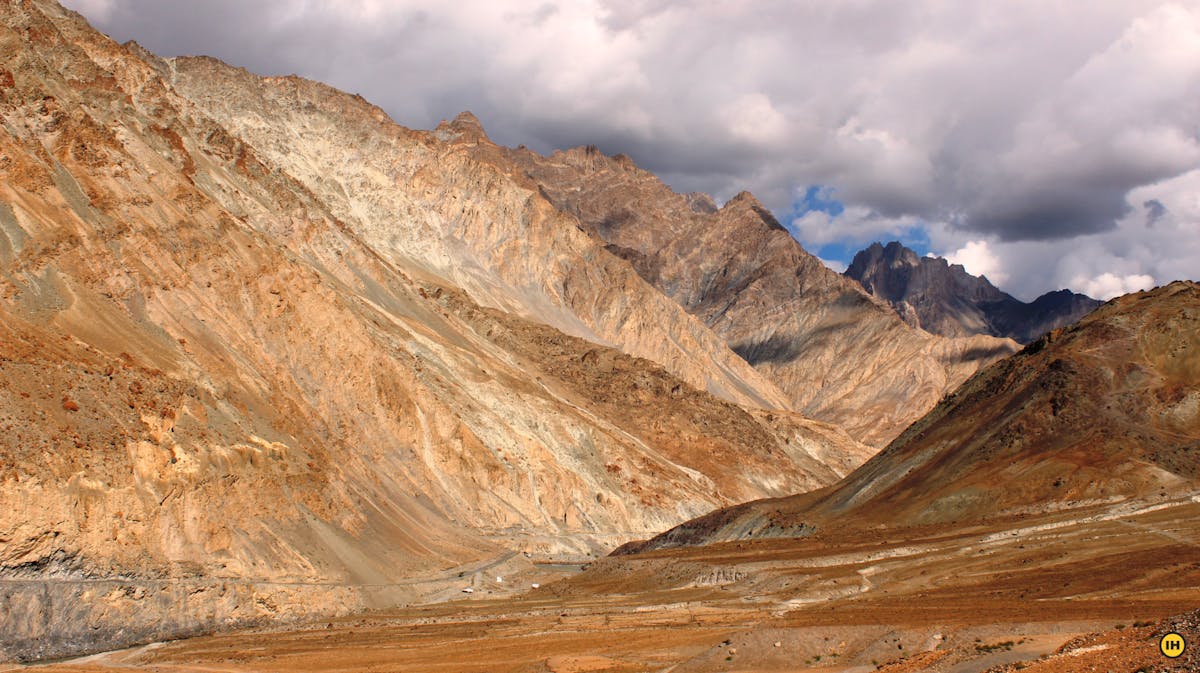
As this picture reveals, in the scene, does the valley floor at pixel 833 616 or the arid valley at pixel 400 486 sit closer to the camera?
the valley floor at pixel 833 616

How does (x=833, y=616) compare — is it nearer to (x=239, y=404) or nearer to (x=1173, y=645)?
(x=1173, y=645)

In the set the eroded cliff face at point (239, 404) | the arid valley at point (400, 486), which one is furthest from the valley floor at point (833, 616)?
the eroded cliff face at point (239, 404)

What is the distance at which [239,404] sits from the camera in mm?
56375

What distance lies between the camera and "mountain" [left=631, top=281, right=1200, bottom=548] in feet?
205

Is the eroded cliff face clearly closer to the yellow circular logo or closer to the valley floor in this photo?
the valley floor

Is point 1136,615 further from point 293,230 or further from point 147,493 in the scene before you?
point 293,230

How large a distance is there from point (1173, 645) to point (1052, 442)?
5029 cm

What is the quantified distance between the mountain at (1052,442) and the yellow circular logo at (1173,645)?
41.1 m

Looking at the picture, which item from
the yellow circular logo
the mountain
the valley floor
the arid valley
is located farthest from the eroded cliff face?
the yellow circular logo

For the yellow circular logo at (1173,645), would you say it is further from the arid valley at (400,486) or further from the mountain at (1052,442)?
the mountain at (1052,442)

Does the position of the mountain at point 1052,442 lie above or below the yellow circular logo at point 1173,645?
above

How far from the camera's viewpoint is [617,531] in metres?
94.4

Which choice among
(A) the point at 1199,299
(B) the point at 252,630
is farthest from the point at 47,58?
(A) the point at 1199,299

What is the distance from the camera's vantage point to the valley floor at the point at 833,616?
102ft
